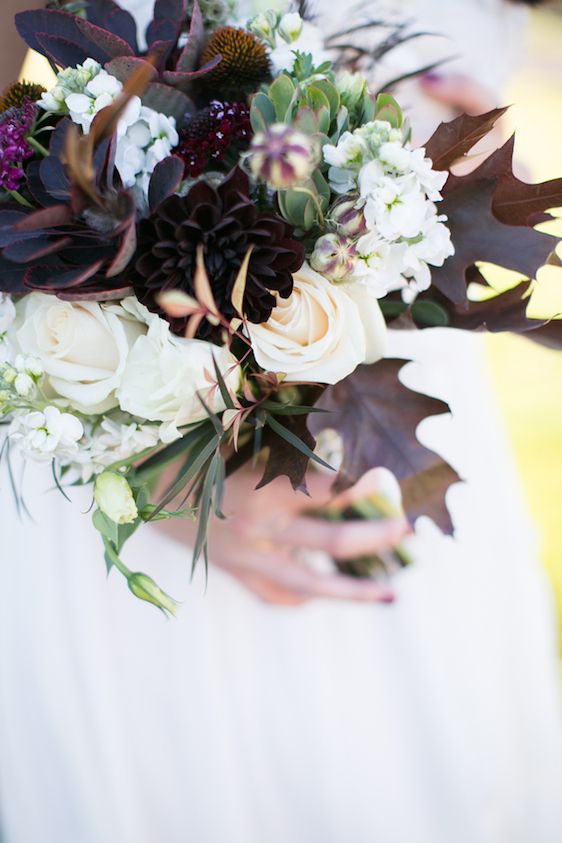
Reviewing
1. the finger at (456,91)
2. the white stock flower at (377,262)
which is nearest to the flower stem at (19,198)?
the white stock flower at (377,262)

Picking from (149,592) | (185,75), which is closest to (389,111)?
(185,75)

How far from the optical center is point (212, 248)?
1.21 ft

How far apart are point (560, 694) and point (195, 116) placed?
0.82 metres

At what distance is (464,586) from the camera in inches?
33.4

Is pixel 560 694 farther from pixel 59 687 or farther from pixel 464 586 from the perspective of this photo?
pixel 59 687

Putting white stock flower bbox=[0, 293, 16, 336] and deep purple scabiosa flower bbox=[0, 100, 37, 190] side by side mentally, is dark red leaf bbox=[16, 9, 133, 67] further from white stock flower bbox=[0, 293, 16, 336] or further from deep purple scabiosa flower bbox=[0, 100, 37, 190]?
white stock flower bbox=[0, 293, 16, 336]

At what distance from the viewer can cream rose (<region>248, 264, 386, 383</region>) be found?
405mm

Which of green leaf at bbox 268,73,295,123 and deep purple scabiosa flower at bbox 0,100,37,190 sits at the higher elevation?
green leaf at bbox 268,73,295,123

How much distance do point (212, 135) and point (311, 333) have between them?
14 cm

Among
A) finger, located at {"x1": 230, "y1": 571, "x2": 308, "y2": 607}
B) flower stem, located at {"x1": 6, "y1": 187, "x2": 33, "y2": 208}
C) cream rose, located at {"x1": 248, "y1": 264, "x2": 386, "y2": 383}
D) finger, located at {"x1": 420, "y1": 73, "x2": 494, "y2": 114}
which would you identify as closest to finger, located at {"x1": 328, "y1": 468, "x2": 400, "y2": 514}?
finger, located at {"x1": 230, "y1": 571, "x2": 308, "y2": 607}

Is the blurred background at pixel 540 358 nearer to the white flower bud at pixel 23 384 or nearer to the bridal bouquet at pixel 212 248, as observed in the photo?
the bridal bouquet at pixel 212 248

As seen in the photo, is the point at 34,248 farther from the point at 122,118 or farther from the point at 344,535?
the point at 344,535

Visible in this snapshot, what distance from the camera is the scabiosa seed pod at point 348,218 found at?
0.38 metres

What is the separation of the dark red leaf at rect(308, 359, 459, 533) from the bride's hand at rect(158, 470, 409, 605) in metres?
0.27
